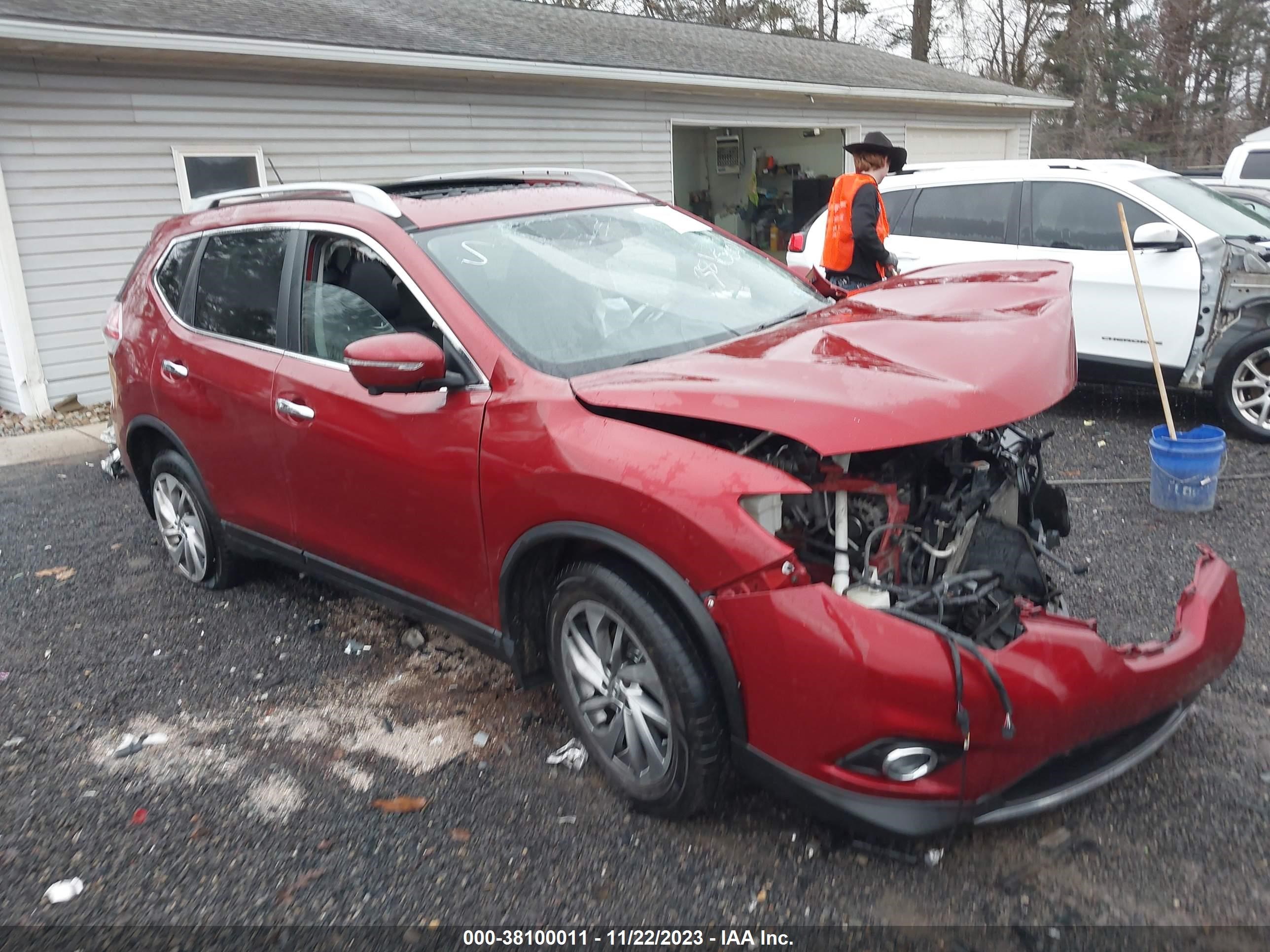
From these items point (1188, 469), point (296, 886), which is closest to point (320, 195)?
point (296, 886)

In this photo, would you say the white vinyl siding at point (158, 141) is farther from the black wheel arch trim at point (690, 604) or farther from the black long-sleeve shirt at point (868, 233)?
the black wheel arch trim at point (690, 604)

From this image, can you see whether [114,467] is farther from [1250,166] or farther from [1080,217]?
[1250,166]

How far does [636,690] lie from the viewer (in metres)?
2.77

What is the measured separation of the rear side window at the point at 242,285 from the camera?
12.7 feet

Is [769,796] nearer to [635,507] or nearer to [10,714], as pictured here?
[635,507]

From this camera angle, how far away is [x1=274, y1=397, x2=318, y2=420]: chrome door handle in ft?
11.7

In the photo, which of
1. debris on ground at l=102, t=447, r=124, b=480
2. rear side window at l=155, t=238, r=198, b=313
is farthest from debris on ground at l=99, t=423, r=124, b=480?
rear side window at l=155, t=238, r=198, b=313

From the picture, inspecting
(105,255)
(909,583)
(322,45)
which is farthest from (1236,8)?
(909,583)

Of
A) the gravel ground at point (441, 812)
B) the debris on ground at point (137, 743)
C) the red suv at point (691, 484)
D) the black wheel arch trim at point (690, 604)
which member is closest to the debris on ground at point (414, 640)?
the gravel ground at point (441, 812)

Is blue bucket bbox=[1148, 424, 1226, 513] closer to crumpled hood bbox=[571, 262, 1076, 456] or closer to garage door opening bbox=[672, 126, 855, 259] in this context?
crumpled hood bbox=[571, 262, 1076, 456]

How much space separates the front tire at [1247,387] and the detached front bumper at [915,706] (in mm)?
4520

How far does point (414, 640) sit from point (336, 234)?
1.71 metres

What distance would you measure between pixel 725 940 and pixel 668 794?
17.2 inches

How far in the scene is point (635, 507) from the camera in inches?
99.8
